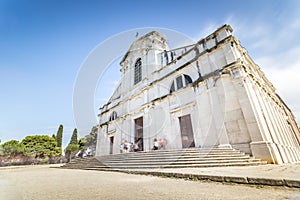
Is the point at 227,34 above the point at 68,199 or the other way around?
above

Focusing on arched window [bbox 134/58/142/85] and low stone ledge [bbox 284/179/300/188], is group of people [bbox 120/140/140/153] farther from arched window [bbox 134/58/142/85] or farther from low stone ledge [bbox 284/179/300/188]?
low stone ledge [bbox 284/179/300/188]

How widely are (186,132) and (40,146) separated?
31.9m

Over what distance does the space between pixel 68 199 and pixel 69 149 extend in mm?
29567

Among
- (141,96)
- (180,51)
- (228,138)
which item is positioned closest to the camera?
(228,138)

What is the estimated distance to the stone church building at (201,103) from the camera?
8000 mm

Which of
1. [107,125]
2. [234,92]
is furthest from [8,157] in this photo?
[234,92]

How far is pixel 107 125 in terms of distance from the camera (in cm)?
2052

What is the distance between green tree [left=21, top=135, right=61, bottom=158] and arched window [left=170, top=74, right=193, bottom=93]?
→ 101ft

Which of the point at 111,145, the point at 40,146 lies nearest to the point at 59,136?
the point at 40,146

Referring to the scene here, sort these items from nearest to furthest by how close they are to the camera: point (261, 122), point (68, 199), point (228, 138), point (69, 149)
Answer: point (68, 199) → point (261, 122) → point (228, 138) → point (69, 149)

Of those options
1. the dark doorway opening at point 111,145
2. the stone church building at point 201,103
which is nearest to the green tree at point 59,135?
the stone church building at point 201,103

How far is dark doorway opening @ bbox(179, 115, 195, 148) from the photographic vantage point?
11200 millimetres

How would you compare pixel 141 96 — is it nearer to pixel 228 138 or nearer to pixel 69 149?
pixel 228 138

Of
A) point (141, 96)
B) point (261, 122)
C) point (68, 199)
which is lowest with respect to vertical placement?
point (68, 199)
